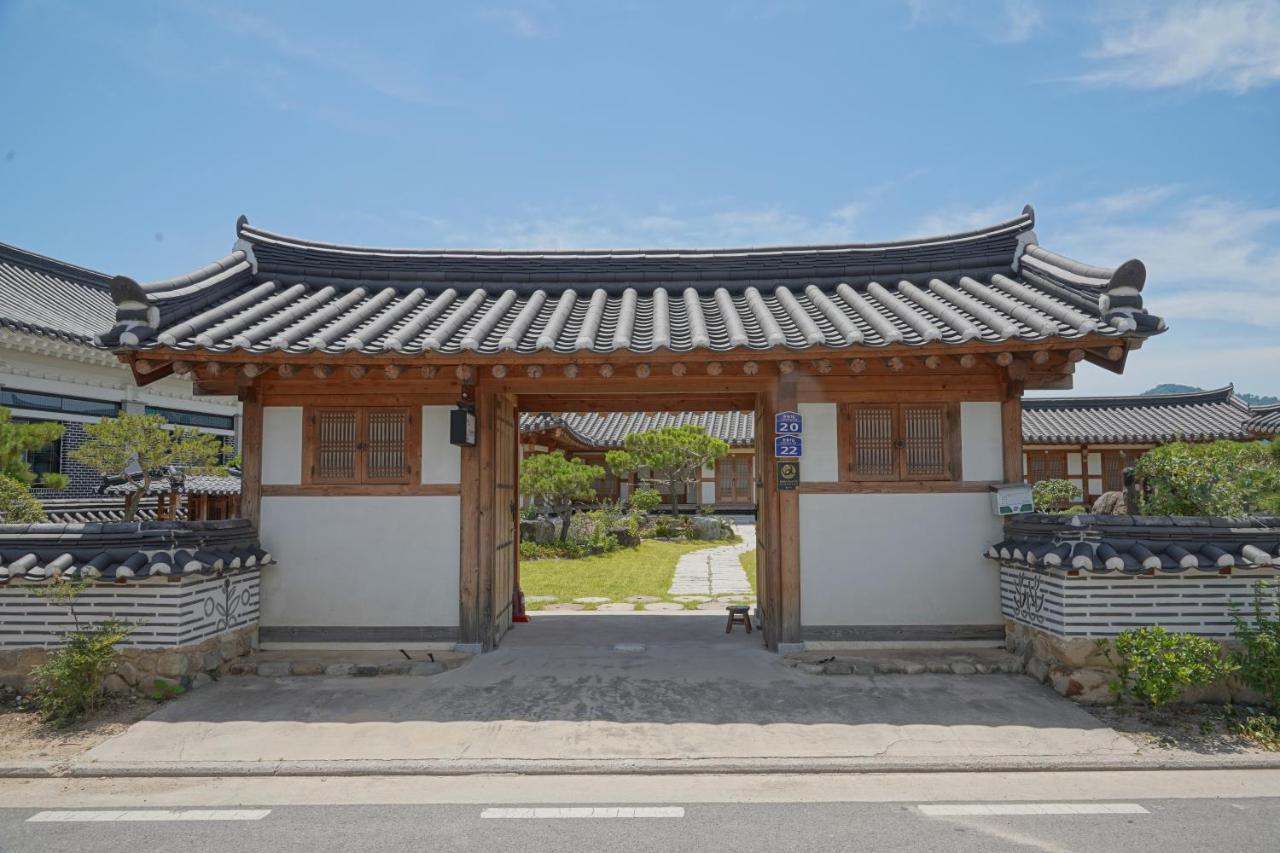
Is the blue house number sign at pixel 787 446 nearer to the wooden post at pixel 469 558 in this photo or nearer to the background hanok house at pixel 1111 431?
the wooden post at pixel 469 558

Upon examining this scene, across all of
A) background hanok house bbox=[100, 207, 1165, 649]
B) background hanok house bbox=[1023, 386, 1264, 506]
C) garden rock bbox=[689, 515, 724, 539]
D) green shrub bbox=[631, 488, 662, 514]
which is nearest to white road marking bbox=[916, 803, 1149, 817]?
background hanok house bbox=[100, 207, 1165, 649]

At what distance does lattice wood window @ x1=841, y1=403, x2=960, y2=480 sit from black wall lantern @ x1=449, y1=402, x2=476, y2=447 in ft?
12.5

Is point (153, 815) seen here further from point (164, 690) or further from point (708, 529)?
point (708, 529)

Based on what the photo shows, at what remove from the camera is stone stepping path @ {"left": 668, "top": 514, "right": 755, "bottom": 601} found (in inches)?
533

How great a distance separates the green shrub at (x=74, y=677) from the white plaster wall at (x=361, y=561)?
5.91 feet

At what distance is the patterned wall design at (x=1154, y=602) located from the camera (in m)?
6.27

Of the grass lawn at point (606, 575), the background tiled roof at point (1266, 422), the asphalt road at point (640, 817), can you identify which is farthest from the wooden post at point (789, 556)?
the background tiled roof at point (1266, 422)

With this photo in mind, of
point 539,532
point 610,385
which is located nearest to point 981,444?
point 610,385

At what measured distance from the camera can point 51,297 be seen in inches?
738

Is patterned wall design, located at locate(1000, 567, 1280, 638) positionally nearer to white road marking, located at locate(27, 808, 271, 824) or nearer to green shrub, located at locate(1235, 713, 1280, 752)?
green shrub, located at locate(1235, 713, 1280, 752)

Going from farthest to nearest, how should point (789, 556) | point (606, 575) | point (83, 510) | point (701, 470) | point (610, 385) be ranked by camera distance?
point (701, 470)
point (606, 575)
point (83, 510)
point (610, 385)
point (789, 556)

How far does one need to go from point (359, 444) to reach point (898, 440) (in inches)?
221

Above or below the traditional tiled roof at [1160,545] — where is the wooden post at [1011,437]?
above

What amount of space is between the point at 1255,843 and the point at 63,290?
2468 centimetres
